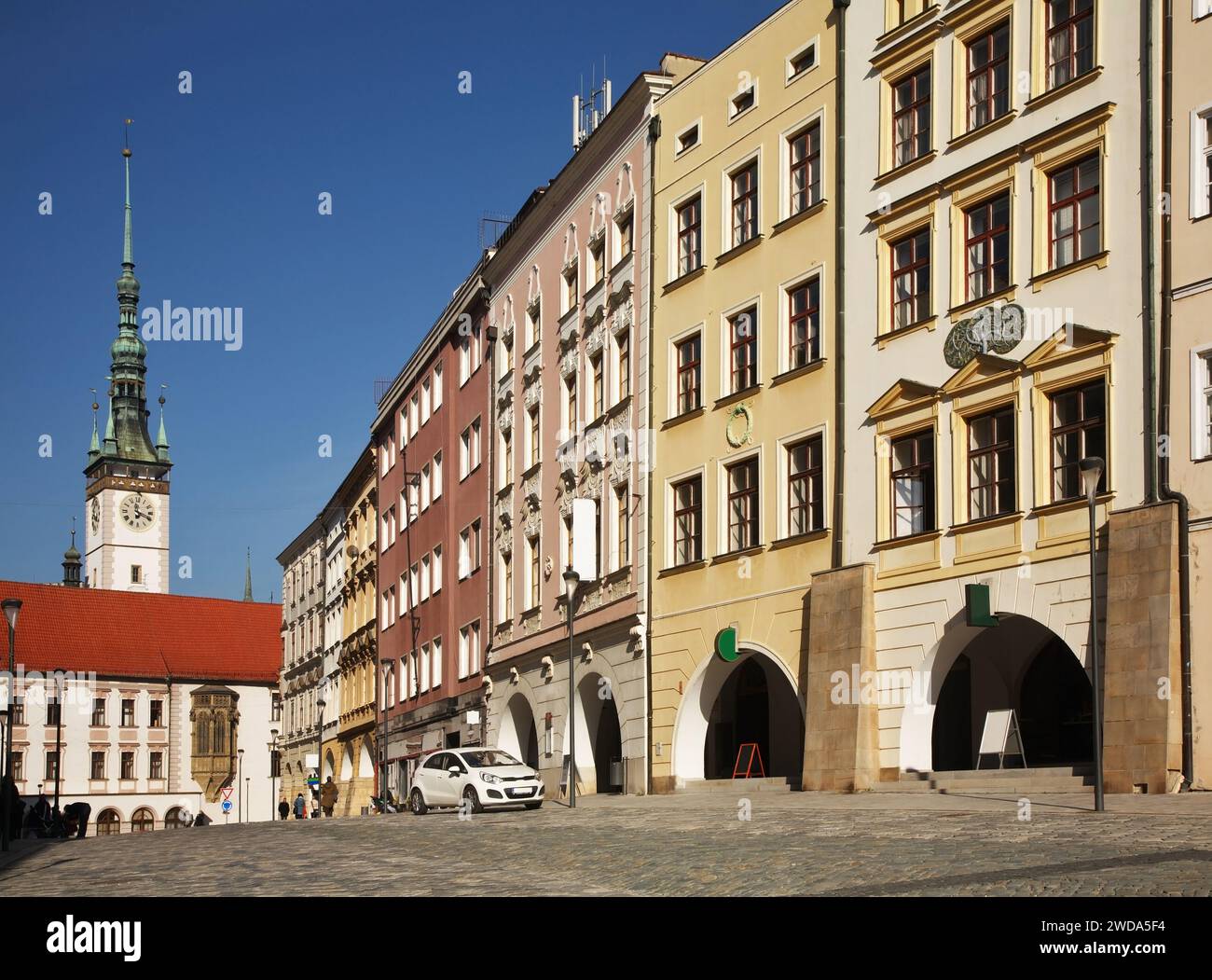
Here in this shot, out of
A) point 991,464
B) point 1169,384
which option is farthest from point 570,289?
point 1169,384

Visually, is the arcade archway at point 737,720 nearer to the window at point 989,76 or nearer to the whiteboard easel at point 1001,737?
the whiteboard easel at point 1001,737

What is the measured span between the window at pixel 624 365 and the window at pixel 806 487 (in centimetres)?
782

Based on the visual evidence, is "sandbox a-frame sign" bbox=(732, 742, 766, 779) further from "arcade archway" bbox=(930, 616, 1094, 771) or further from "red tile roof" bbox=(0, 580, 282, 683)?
"red tile roof" bbox=(0, 580, 282, 683)

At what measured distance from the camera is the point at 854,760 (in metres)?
28.9

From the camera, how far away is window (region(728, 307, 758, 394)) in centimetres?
3516

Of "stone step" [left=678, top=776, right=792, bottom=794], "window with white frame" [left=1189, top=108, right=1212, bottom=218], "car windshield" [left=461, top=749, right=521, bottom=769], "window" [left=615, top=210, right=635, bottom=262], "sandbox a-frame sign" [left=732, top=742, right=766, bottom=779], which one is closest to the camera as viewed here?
"window with white frame" [left=1189, top=108, right=1212, bottom=218]

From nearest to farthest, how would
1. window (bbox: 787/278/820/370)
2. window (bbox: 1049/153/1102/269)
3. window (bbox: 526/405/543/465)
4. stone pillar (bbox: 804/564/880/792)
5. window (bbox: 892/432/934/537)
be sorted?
window (bbox: 1049/153/1102/269) → stone pillar (bbox: 804/564/880/792) → window (bbox: 892/432/934/537) → window (bbox: 787/278/820/370) → window (bbox: 526/405/543/465)

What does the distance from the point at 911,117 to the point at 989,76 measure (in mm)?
2235

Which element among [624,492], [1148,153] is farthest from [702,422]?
[1148,153]

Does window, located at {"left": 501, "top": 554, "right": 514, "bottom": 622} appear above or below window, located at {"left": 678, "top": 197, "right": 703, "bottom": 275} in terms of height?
below

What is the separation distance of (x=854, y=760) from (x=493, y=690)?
23.5 m

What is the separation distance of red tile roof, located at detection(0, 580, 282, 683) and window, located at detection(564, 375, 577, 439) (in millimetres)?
79547

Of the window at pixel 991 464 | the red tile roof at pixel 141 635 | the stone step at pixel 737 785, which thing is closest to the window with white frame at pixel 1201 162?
the window at pixel 991 464

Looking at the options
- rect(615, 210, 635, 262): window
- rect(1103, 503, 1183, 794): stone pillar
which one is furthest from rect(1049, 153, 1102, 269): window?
rect(615, 210, 635, 262): window
